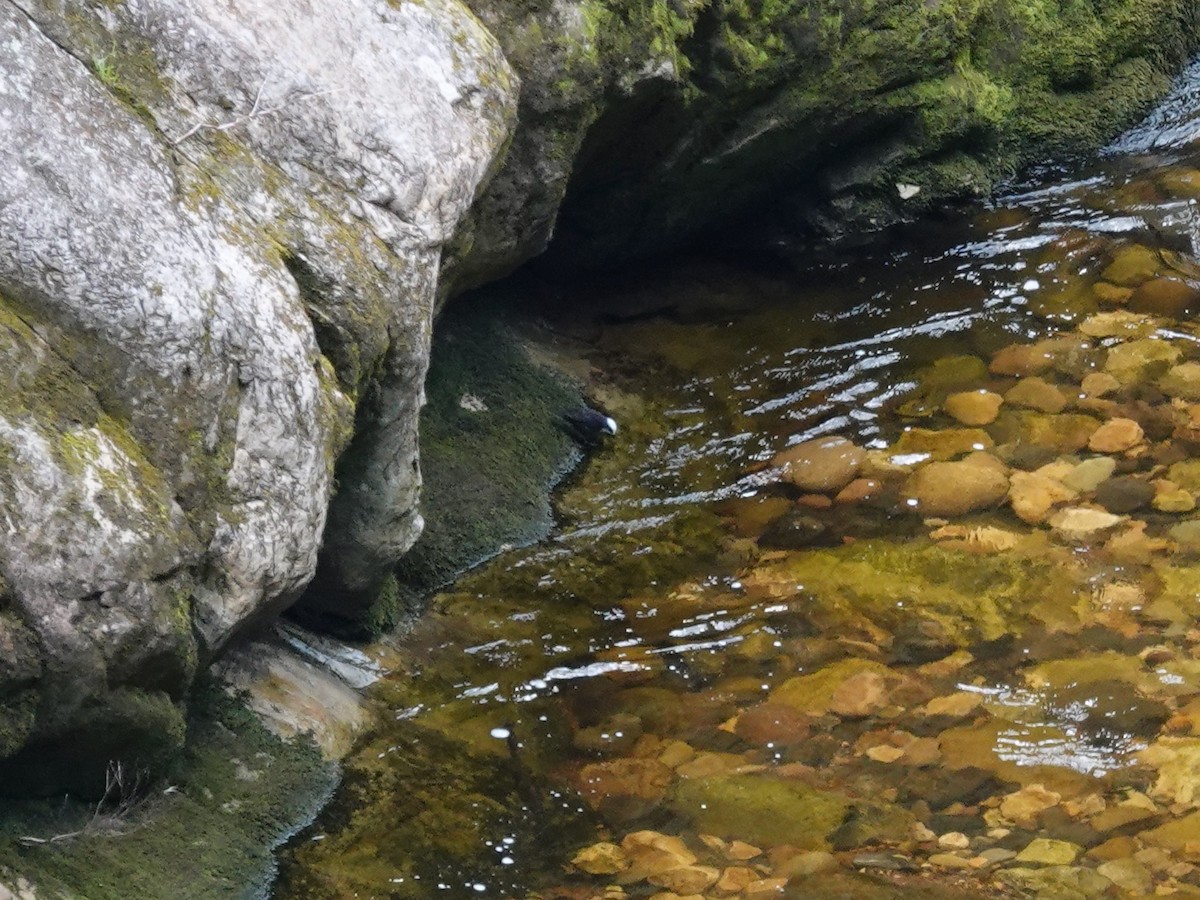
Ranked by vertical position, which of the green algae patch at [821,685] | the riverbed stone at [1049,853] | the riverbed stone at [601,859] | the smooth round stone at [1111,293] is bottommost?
the riverbed stone at [601,859]

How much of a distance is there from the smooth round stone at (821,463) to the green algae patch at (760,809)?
1.73 m

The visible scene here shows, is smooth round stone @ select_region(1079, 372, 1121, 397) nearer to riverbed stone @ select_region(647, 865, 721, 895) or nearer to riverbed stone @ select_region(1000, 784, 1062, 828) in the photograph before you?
riverbed stone @ select_region(1000, 784, 1062, 828)

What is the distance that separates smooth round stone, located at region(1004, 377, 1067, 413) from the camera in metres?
5.57

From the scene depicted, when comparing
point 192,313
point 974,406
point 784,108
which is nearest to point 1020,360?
point 974,406

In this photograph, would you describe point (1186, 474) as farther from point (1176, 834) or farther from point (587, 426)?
point (587, 426)

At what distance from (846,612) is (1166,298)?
8.89 feet

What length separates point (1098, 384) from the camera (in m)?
5.65

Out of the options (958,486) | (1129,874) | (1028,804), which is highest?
(958,486)

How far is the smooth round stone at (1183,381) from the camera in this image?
5.53 meters

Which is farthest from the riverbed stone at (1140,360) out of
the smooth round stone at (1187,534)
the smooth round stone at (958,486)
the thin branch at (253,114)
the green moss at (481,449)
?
the thin branch at (253,114)

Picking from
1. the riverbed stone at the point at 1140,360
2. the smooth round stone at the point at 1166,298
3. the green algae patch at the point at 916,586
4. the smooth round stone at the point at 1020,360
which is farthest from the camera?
the smooth round stone at the point at 1166,298

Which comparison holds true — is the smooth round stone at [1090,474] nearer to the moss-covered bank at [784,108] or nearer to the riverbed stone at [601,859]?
the moss-covered bank at [784,108]

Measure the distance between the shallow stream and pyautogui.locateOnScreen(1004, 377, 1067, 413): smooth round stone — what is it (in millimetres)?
21

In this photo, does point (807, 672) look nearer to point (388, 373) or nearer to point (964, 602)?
point (964, 602)
